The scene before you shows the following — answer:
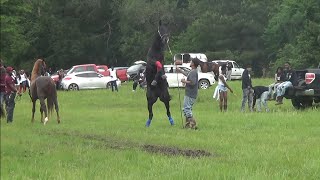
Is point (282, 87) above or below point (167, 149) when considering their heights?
above

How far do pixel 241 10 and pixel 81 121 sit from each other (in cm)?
5538

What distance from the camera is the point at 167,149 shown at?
442 inches

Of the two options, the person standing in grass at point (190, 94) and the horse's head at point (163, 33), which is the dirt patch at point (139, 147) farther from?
the horse's head at point (163, 33)

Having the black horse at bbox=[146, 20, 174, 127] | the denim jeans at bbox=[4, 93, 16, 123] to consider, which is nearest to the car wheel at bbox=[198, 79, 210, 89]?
the denim jeans at bbox=[4, 93, 16, 123]

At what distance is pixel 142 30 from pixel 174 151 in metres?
63.7

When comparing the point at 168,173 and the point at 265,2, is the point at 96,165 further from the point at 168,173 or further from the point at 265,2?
the point at 265,2

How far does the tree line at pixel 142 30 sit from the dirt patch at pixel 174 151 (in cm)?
5428

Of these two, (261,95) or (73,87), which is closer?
(261,95)

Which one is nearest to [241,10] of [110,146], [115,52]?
[115,52]

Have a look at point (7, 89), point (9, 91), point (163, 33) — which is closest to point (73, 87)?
point (9, 91)

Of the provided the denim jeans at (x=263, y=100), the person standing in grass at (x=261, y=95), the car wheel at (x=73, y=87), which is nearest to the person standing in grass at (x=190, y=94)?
the person standing in grass at (x=261, y=95)

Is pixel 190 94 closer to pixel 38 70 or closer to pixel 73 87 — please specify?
pixel 38 70

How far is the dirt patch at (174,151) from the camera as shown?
410 inches

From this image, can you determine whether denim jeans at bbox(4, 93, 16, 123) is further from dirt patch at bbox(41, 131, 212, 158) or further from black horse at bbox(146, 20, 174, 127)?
dirt patch at bbox(41, 131, 212, 158)
